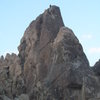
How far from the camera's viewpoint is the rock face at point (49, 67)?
301ft

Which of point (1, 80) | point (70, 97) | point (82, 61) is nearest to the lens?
point (70, 97)

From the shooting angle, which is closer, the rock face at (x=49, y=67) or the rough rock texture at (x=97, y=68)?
the rock face at (x=49, y=67)

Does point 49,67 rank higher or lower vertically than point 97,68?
lower

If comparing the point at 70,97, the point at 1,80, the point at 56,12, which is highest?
the point at 56,12

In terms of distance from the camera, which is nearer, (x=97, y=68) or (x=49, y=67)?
(x=49, y=67)

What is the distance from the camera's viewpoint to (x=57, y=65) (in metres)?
96.3

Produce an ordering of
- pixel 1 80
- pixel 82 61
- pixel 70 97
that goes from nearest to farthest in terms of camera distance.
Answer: pixel 70 97, pixel 82 61, pixel 1 80

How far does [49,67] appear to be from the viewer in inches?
3927

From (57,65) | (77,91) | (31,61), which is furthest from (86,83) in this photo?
(31,61)

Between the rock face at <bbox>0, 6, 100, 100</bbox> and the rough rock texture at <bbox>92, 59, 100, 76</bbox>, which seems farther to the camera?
the rough rock texture at <bbox>92, 59, 100, 76</bbox>

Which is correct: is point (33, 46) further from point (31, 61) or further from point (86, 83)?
point (86, 83)

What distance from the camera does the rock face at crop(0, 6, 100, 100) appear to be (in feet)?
301

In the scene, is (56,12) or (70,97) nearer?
(70,97)

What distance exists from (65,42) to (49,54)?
6006 millimetres
